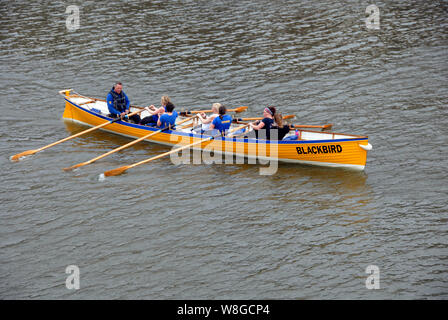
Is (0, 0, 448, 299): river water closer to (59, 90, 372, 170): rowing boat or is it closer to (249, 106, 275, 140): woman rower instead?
(59, 90, 372, 170): rowing boat

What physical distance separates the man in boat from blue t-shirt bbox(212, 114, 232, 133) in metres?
4.45

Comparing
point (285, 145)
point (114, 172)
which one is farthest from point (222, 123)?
point (114, 172)

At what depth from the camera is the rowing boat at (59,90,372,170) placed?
745 inches

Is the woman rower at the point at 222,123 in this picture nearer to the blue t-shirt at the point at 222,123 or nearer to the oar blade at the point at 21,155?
the blue t-shirt at the point at 222,123

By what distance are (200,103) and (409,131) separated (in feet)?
33.5

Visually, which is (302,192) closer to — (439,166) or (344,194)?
(344,194)

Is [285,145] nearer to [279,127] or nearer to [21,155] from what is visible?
[279,127]

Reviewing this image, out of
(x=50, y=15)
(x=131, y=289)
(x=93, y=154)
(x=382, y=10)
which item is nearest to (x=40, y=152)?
(x=93, y=154)

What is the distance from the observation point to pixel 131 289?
1389 cm

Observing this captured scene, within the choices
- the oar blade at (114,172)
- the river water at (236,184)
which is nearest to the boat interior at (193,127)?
the river water at (236,184)

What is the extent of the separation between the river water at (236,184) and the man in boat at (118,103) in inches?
50.9

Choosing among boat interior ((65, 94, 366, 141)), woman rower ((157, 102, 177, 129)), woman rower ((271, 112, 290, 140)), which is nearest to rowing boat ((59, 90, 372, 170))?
boat interior ((65, 94, 366, 141))

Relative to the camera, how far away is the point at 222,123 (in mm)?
21109

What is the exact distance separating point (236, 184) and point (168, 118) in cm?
471
